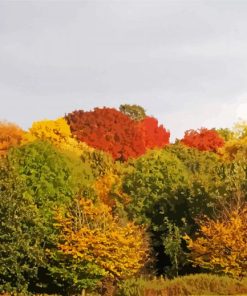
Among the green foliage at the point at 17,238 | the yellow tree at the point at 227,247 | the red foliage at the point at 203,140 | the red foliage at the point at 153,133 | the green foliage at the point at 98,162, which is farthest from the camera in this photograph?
the red foliage at the point at 153,133

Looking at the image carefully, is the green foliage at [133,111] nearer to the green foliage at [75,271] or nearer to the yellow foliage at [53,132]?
the yellow foliage at [53,132]

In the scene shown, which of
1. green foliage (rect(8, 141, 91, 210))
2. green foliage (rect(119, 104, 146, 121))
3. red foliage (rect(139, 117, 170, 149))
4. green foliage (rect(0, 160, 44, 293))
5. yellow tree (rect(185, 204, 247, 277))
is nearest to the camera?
green foliage (rect(0, 160, 44, 293))

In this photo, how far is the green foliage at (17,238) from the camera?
94.4 feet

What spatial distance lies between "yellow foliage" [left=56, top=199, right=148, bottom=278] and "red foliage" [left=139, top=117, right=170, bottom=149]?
62624 millimetres

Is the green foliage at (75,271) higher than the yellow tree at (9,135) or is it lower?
lower

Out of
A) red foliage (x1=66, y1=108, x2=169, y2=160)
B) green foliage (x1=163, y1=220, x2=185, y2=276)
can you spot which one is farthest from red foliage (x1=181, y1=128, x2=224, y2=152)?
green foliage (x1=163, y1=220, x2=185, y2=276)

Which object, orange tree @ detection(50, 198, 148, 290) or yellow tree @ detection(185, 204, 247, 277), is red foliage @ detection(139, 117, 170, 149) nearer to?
yellow tree @ detection(185, 204, 247, 277)

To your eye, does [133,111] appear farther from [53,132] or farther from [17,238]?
[17,238]

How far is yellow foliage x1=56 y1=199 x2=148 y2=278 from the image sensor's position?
30328 millimetres

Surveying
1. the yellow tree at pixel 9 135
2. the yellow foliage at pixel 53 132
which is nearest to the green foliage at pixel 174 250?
the yellow tree at pixel 9 135

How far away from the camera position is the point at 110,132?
89062 millimetres

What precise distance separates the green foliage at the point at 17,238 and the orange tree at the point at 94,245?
1247mm

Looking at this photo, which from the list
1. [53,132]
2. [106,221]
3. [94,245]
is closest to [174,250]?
[106,221]

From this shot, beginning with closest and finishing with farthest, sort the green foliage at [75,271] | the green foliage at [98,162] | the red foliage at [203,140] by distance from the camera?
the green foliage at [75,271] < the green foliage at [98,162] < the red foliage at [203,140]
